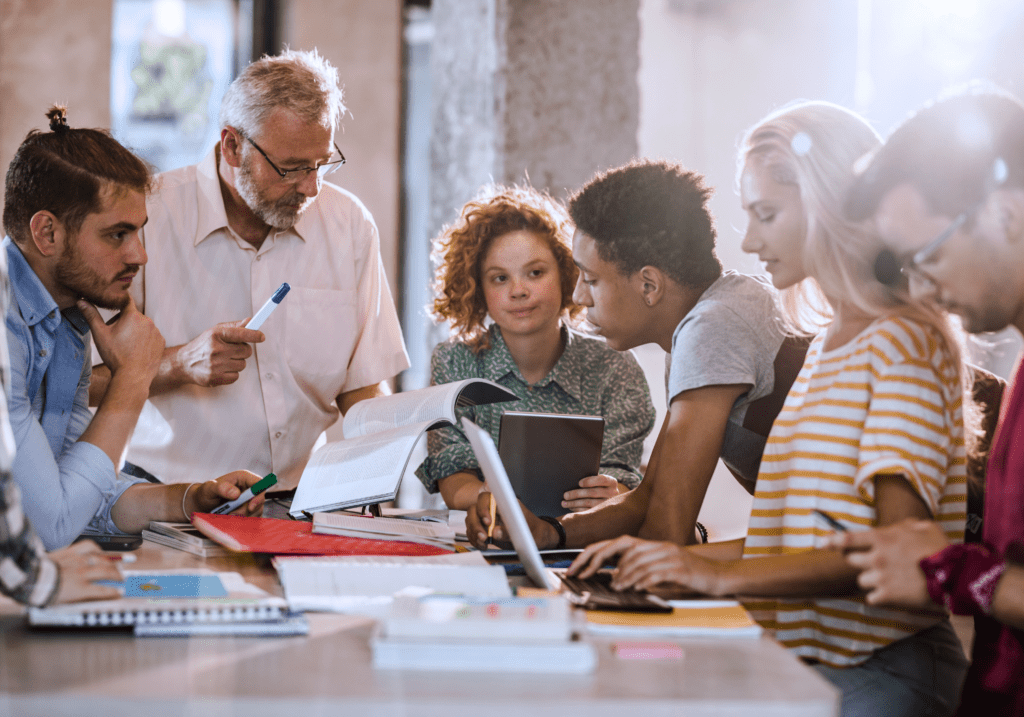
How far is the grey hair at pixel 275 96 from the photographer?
2.18 metres

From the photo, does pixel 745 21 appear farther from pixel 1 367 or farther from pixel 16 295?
pixel 1 367

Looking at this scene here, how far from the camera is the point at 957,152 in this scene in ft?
3.67

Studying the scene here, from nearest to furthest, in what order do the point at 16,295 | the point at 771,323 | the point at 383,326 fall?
the point at 16,295 → the point at 771,323 → the point at 383,326

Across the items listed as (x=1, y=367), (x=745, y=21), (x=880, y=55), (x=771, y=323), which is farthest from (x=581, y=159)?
(x=1, y=367)

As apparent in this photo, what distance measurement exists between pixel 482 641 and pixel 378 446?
2.11 ft

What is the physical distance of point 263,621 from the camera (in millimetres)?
1017

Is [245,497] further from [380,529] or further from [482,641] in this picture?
[482,641]

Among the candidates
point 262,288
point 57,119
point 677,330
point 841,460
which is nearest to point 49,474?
point 57,119

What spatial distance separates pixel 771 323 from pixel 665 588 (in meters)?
0.63

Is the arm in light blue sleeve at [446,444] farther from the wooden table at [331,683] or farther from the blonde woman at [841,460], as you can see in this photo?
the wooden table at [331,683]

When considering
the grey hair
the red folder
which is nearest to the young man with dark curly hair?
the red folder

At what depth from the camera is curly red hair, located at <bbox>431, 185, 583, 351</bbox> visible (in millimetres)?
2355

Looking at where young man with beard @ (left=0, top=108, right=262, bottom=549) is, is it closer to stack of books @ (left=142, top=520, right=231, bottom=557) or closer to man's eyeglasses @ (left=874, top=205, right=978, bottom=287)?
stack of books @ (left=142, top=520, right=231, bottom=557)

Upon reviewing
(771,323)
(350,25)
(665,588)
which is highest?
(350,25)
